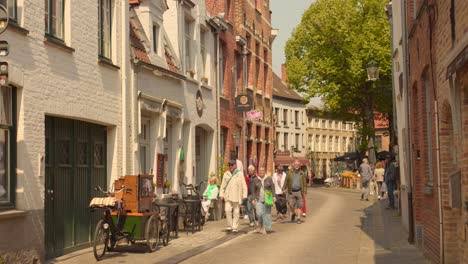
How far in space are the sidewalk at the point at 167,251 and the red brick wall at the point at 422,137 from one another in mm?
4267

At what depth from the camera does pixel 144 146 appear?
18797 millimetres

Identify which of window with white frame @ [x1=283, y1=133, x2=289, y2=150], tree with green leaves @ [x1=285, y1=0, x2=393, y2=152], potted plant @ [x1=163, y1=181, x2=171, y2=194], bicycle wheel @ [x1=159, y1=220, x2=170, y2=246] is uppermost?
tree with green leaves @ [x1=285, y1=0, x2=393, y2=152]

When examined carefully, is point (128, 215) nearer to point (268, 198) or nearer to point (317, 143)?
point (268, 198)

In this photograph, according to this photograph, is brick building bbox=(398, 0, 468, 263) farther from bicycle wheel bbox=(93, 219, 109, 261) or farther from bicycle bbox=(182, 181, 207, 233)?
bicycle bbox=(182, 181, 207, 233)

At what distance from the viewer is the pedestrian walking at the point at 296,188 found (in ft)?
69.9

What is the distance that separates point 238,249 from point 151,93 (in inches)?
211

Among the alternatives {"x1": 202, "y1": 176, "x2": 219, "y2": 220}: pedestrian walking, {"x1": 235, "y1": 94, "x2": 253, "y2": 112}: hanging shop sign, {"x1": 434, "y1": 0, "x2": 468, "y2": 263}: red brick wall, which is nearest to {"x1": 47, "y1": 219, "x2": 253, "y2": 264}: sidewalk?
{"x1": 202, "y1": 176, "x2": 219, "y2": 220}: pedestrian walking

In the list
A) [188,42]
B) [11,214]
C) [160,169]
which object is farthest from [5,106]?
[188,42]

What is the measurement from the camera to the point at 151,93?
18.7 m

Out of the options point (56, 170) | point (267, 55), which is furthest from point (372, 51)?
point (56, 170)

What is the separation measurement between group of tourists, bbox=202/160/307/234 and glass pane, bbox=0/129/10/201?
778 cm

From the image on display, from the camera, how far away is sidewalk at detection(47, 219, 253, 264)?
13211 millimetres

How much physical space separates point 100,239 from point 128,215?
1.12 meters

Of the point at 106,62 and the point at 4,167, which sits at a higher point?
the point at 106,62
